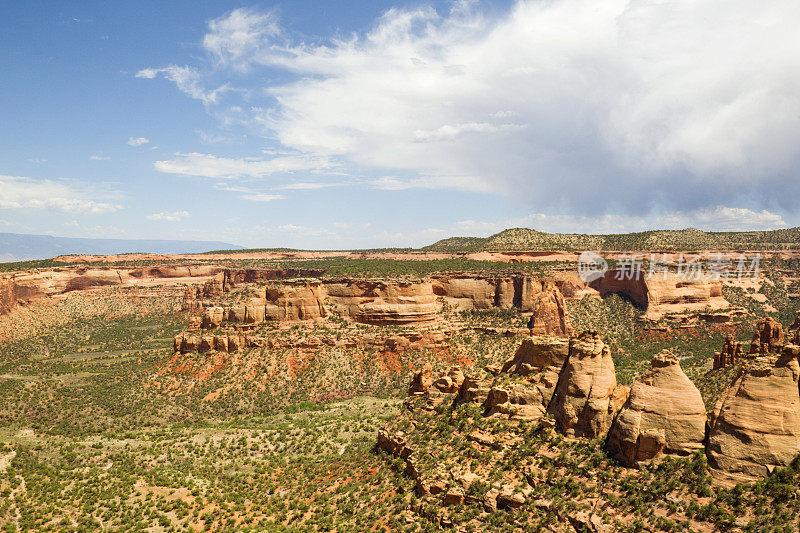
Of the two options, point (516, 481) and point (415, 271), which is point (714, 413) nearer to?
point (516, 481)

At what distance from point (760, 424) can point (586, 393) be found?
9.04 metres

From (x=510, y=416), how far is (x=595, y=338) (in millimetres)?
7982

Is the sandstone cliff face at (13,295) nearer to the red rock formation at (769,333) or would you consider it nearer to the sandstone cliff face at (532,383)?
the sandstone cliff face at (532,383)

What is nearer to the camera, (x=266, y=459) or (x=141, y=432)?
(x=266, y=459)

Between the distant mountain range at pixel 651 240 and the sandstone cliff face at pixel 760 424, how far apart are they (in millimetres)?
86910

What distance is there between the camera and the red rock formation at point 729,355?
48750 mm

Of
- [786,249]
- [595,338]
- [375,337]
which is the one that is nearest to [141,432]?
[375,337]

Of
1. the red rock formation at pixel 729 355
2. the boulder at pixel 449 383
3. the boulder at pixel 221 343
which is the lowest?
the boulder at pixel 221 343

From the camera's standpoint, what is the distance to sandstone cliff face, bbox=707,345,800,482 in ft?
72.8

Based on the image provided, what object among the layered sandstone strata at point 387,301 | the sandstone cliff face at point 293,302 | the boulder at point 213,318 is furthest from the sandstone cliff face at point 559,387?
the boulder at point 213,318

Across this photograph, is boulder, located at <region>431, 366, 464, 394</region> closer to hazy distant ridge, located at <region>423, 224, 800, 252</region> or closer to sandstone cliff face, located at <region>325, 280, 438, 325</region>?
sandstone cliff face, located at <region>325, 280, 438, 325</region>

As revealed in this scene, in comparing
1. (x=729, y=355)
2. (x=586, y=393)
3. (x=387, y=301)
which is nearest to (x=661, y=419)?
(x=586, y=393)

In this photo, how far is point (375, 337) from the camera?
7419cm

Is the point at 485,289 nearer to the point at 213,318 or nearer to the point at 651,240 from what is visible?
the point at 213,318
